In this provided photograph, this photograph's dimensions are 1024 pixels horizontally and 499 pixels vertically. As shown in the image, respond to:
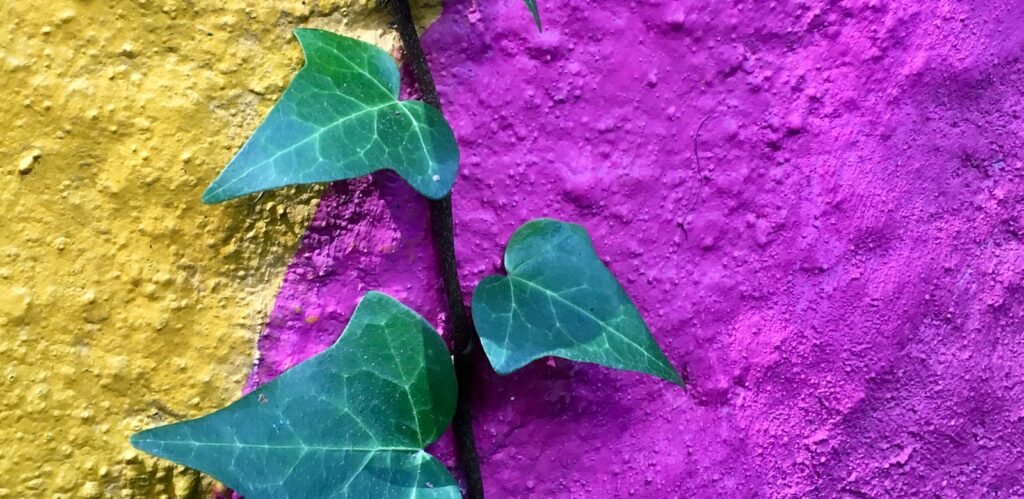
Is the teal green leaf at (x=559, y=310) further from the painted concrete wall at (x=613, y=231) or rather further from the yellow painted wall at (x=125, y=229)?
the yellow painted wall at (x=125, y=229)

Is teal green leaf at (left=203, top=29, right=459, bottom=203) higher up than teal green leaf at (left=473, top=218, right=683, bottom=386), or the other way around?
teal green leaf at (left=203, top=29, right=459, bottom=203)

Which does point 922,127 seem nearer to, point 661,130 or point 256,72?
point 661,130

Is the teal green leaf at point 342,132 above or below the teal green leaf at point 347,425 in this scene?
above

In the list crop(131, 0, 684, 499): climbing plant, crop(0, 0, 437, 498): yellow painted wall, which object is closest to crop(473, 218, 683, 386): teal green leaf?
crop(131, 0, 684, 499): climbing plant

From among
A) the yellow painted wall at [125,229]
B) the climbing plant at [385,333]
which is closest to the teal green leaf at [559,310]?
the climbing plant at [385,333]

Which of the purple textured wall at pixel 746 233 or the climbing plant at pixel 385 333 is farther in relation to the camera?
the purple textured wall at pixel 746 233

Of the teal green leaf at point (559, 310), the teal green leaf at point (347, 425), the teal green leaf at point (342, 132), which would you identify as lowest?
the teal green leaf at point (347, 425)

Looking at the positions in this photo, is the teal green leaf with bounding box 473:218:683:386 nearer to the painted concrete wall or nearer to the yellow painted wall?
the painted concrete wall
